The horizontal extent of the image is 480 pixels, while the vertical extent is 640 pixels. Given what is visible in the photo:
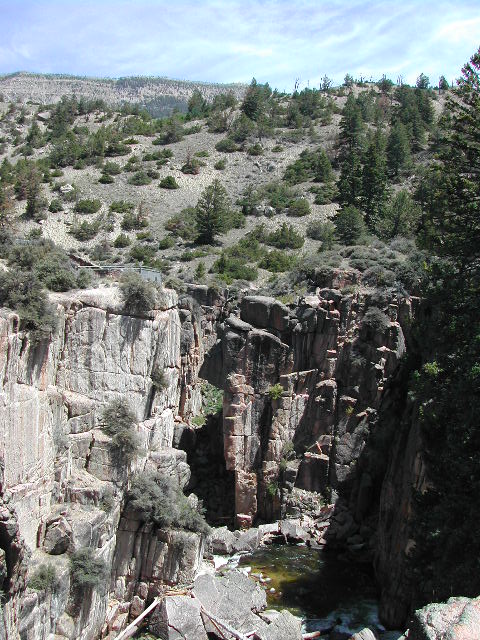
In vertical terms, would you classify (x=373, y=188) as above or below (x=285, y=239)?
above

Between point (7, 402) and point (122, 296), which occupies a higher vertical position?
point (122, 296)

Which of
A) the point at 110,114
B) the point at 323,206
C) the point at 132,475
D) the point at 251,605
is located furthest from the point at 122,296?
the point at 110,114

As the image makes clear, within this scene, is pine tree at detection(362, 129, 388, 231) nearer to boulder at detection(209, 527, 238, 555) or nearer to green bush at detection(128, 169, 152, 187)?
green bush at detection(128, 169, 152, 187)

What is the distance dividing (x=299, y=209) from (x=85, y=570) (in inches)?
1516

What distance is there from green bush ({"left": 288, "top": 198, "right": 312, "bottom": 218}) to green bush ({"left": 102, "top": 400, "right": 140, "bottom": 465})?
33723 millimetres

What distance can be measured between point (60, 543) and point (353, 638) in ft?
26.9

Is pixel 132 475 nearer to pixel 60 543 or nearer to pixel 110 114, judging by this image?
pixel 60 543

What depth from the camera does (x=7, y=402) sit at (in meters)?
16.8

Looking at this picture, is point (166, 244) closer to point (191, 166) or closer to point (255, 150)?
point (191, 166)

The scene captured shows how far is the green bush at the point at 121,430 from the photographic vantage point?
20.6 meters

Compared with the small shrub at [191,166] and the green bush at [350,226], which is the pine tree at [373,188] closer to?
the green bush at [350,226]

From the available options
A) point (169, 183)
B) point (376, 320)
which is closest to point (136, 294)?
point (376, 320)

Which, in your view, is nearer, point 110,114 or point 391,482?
point 391,482

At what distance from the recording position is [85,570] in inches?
697
